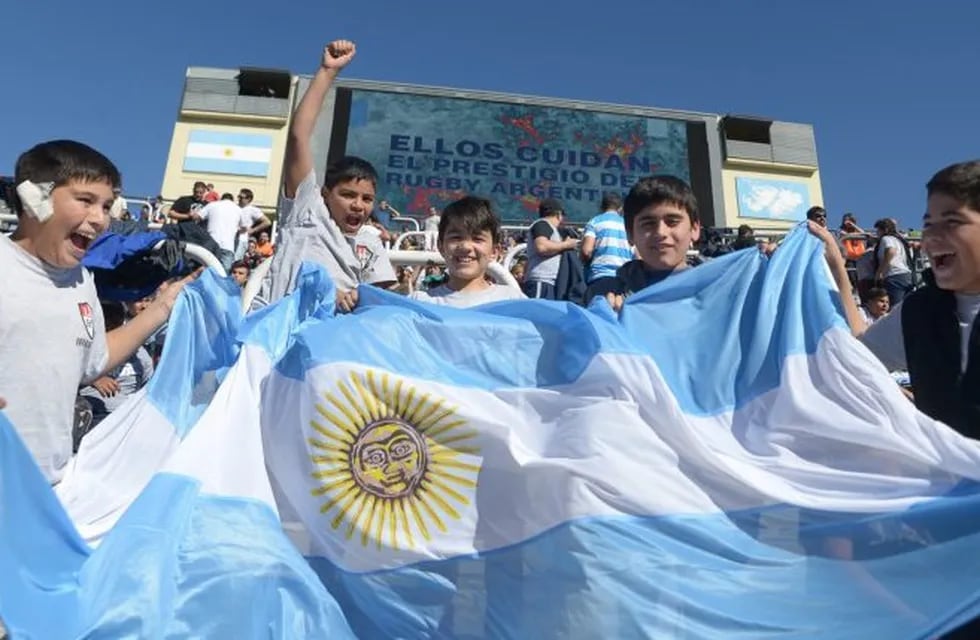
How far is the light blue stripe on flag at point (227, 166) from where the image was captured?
23.2m

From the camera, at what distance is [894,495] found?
2.14m

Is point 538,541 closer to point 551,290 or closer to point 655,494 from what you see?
point 655,494

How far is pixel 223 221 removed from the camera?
34.4ft

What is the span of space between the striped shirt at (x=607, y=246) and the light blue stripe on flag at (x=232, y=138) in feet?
62.6

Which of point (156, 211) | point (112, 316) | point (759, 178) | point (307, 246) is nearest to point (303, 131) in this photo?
point (307, 246)

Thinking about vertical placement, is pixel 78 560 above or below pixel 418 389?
below

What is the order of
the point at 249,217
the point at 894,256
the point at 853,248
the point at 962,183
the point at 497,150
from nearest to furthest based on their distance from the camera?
the point at 962,183 → the point at 894,256 → the point at 853,248 → the point at 249,217 → the point at 497,150

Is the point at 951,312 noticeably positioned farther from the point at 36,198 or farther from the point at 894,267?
the point at 894,267

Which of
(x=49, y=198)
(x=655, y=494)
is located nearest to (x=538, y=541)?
(x=655, y=494)

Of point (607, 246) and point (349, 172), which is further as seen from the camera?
point (607, 246)

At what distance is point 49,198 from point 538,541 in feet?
5.65

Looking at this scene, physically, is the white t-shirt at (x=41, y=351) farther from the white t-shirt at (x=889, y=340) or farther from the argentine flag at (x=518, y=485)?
the white t-shirt at (x=889, y=340)

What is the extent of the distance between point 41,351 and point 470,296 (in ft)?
5.07

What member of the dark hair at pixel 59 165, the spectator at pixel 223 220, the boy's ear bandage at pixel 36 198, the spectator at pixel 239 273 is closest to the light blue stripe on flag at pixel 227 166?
the spectator at pixel 223 220
